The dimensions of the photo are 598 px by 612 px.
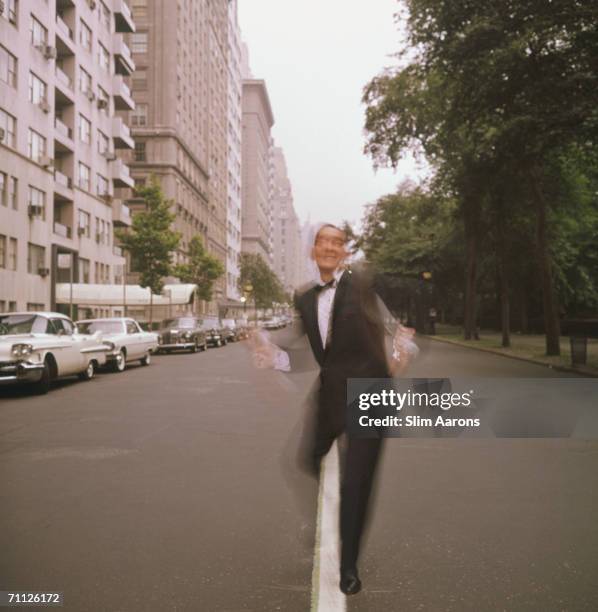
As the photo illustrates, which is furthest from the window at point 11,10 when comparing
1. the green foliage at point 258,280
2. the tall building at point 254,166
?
the tall building at point 254,166

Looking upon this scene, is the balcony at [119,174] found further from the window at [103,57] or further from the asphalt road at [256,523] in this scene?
the asphalt road at [256,523]

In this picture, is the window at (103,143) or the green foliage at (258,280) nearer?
the window at (103,143)

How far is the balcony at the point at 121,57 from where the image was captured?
5053 centimetres

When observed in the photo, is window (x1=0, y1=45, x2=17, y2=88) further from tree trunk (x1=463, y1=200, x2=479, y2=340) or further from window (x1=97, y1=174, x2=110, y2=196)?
tree trunk (x1=463, y1=200, x2=479, y2=340)

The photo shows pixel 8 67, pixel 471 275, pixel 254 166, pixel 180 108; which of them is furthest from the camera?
pixel 254 166

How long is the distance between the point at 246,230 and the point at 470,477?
131544 mm

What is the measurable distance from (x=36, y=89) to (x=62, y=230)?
791cm

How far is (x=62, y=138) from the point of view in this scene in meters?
41.1

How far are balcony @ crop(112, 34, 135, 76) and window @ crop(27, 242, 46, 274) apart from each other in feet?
63.1

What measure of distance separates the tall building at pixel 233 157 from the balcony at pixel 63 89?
5850 centimetres

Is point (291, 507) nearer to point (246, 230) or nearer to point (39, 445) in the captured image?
point (39, 445)

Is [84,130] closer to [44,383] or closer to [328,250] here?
[44,383]

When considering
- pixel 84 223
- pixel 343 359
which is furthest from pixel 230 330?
pixel 343 359

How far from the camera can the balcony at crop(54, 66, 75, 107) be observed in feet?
132
